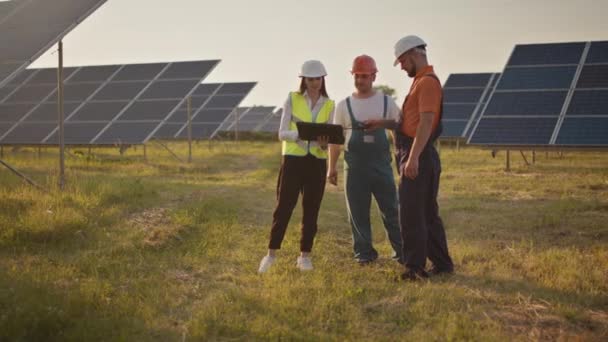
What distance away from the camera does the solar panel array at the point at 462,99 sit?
21719 millimetres

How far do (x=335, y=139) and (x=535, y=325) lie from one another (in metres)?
2.15

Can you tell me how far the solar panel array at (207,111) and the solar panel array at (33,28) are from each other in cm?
1193

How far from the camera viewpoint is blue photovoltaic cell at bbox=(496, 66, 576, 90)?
13727mm

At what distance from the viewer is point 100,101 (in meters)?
16.8

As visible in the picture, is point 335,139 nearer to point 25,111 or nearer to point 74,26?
point 74,26

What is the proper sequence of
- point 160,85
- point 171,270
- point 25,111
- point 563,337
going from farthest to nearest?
point 160,85 < point 25,111 < point 171,270 < point 563,337

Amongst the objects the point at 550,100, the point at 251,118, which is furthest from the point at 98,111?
the point at 251,118

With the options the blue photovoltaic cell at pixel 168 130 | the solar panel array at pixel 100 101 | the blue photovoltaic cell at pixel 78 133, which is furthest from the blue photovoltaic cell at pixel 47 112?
the blue photovoltaic cell at pixel 168 130

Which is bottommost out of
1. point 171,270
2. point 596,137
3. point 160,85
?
point 171,270

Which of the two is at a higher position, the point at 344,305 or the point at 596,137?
the point at 596,137

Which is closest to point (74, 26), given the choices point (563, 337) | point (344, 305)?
point (344, 305)

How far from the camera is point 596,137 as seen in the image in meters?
11.5

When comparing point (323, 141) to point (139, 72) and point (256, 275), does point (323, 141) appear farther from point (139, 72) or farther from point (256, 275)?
point (139, 72)

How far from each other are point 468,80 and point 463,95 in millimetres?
1736
